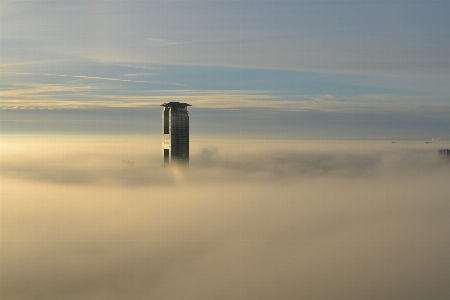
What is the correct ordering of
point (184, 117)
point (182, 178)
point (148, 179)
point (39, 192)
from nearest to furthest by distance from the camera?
1. point (184, 117)
2. point (182, 178)
3. point (148, 179)
4. point (39, 192)

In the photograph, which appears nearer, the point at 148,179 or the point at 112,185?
the point at 148,179

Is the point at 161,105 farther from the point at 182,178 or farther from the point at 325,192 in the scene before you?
the point at 325,192

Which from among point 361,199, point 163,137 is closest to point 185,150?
point 163,137

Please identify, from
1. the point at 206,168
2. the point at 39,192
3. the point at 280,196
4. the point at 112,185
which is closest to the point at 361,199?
the point at 280,196

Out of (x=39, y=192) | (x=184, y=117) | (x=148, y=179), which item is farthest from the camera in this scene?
(x=39, y=192)

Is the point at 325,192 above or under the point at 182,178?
under

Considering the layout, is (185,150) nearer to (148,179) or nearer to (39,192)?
(148,179)

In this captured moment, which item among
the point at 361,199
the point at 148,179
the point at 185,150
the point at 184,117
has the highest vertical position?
the point at 184,117
